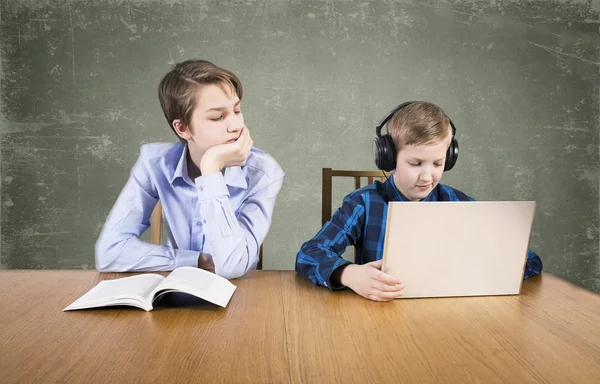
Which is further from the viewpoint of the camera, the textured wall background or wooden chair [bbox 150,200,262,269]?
the textured wall background

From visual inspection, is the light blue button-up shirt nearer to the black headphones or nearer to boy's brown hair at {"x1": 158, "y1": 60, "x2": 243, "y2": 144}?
boy's brown hair at {"x1": 158, "y1": 60, "x2": 243, "y2": 144}

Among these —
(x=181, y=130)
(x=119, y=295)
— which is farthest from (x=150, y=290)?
(x=181, y=130)

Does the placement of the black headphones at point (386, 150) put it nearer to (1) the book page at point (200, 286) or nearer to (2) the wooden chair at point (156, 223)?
(1) the book page at point (200, 286)

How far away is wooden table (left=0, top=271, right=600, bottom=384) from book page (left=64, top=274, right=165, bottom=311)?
0.02 m

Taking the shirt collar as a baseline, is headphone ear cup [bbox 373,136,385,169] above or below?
above

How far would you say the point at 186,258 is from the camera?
1.55 metres

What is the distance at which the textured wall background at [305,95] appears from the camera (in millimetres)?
2732

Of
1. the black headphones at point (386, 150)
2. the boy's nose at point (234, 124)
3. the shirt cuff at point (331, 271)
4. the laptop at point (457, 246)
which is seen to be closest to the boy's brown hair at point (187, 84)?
the boy's nose at point (234, 124)

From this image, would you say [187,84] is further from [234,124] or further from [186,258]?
[186,258]

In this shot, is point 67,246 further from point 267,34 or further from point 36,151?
point 267,34

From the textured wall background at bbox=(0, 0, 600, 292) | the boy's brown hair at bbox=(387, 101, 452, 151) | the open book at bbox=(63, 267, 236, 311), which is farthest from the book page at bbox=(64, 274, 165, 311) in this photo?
the textured wall background at bbox=(0, 0, 600, 292)

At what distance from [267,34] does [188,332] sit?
2.26m

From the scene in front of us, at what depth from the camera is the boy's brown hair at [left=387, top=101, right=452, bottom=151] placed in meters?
1.49

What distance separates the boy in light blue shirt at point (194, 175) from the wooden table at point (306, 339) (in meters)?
0.46
